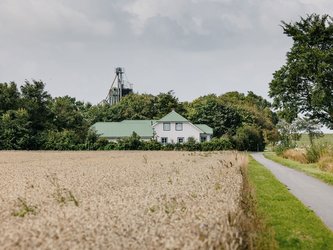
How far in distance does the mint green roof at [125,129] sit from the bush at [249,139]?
1659cm

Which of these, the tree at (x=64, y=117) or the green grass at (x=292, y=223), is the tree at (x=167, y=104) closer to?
the tree at (x=64, y=117)

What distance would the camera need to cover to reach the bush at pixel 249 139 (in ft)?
271

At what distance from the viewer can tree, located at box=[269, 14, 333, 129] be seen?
49969 millimetres

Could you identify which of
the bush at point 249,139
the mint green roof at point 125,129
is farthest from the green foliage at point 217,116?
the mint green roof at point 125,129

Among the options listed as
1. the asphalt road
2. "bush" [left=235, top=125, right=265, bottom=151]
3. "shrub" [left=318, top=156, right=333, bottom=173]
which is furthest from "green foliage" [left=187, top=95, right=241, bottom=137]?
the asphalt road

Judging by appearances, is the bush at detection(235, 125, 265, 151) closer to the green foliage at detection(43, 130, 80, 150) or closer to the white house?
the white house

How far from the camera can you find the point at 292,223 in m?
11.7

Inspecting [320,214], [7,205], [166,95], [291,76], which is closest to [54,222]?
[7,205]

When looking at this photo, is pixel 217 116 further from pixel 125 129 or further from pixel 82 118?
pixel 82 118

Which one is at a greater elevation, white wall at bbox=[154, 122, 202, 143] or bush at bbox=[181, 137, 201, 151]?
white wall at bbox=[154, 122, 202, 143]

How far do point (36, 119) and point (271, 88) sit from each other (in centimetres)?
3885

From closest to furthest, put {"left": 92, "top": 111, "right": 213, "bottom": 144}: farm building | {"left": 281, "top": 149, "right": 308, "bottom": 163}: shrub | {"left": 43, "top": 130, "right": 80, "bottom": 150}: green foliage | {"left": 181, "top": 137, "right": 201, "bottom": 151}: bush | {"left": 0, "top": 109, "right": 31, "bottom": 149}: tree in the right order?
{"left": 281, "top": 149, "right": 308, "bottom": 163}: shrub
{"left": 0, "top": 109, "right": 31, "bottom": 149}: tree
{"left": 43, "top": 130, "right": 80, "bottom": 150}: green foliage
{"left": 181, "top": 137, "right": 201, "bottom": 151}: bush
{"left": 92, "top": 111, "right": 213, "bottom": 144}: farm building

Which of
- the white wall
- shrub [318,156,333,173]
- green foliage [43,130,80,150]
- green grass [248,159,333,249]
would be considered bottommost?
green grass [248,159,333,249]

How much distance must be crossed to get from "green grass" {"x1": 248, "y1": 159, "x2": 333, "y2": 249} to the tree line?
181 ft
